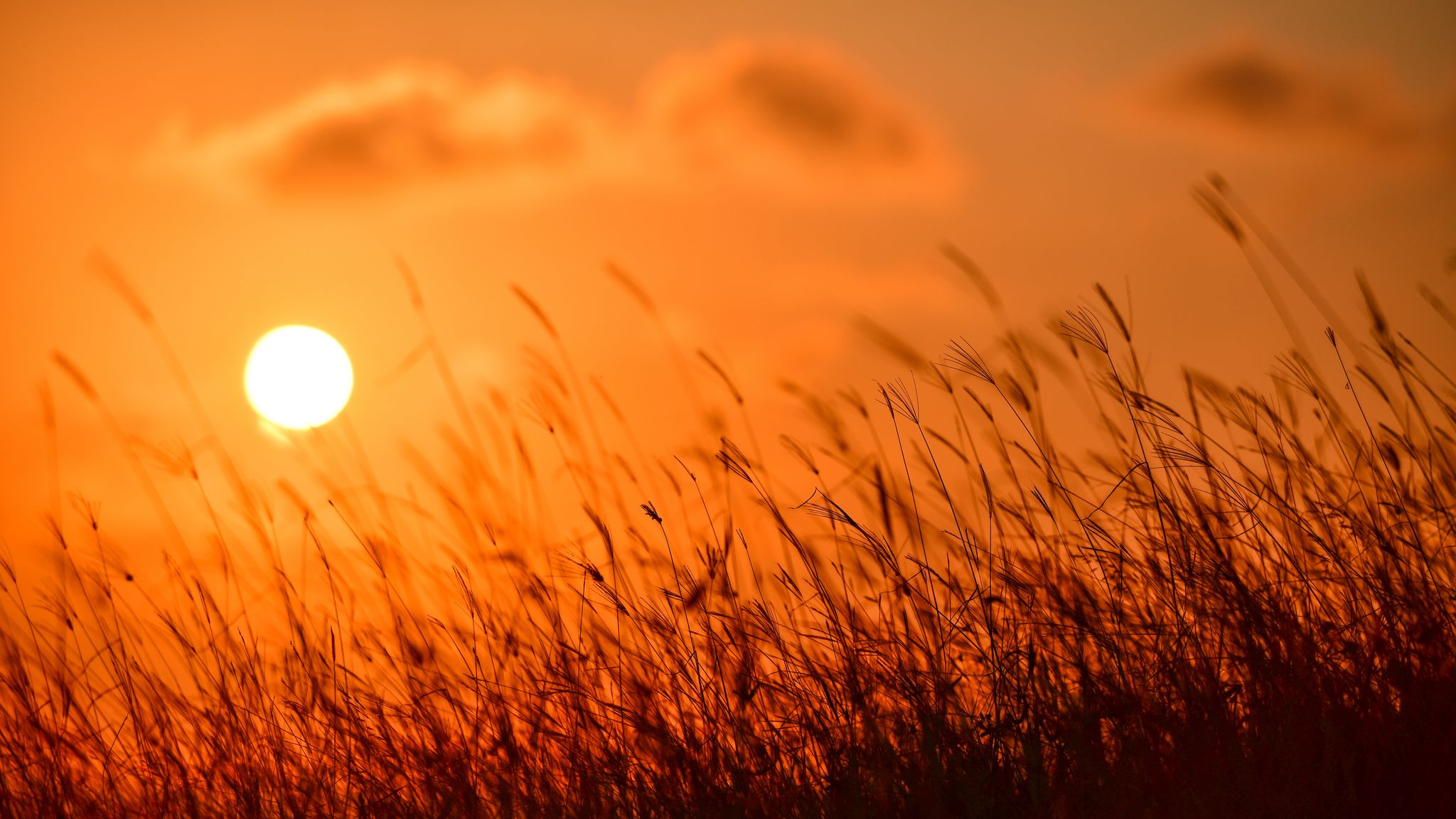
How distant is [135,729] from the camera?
8.63 ft

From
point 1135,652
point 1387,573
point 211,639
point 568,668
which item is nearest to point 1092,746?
point 1135,652

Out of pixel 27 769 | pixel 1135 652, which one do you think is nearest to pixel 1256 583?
pixel 1135 652

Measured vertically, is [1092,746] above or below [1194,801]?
above

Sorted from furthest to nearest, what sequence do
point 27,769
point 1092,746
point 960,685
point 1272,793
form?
1. point 27,769
2. point 960,685
3. point 1092,746
4. point 1272,793

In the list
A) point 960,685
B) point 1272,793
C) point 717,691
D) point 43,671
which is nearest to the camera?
point 1272,793

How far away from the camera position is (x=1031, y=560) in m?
2.38

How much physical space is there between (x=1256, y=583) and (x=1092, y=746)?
60 centimetres

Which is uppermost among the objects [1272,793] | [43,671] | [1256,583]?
[43,671]

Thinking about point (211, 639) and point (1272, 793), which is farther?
point (211, 639)

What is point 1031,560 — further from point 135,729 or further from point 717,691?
point 135,729

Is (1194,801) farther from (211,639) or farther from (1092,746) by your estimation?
(211,639)

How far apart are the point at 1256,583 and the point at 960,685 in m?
0.68

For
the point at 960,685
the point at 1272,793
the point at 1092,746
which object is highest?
the point at 960,685

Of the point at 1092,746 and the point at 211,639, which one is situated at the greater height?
the point at 211,639
